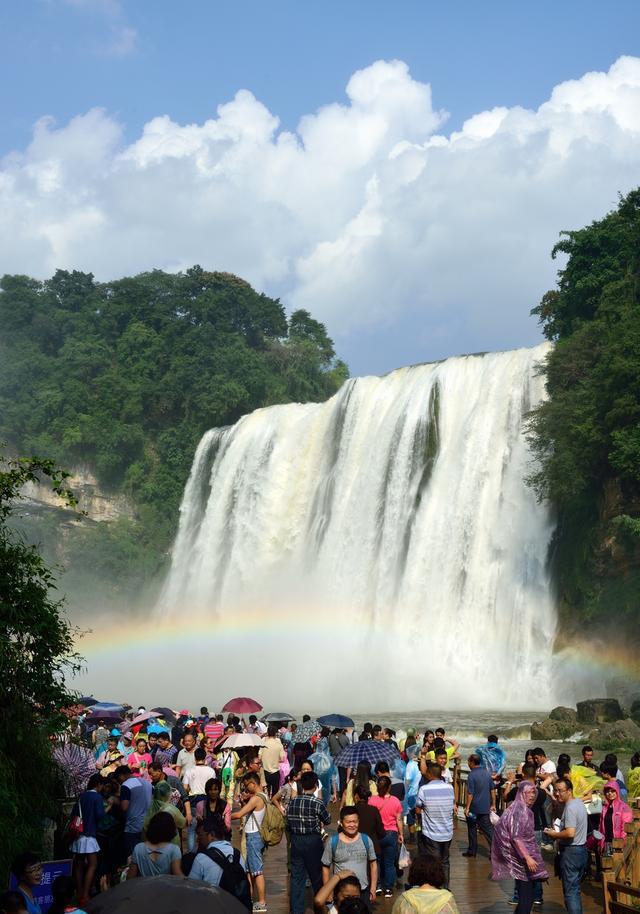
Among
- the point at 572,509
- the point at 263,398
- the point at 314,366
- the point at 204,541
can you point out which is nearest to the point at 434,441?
the point at 572,509

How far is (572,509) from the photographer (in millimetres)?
37156

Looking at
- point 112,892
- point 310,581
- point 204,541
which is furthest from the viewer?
point 204,541

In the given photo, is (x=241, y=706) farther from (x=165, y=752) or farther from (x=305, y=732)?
(x=165, y=752)

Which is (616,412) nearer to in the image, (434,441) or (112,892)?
(434,441)

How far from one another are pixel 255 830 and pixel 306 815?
101cm

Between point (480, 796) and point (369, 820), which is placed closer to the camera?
point (369, 820)

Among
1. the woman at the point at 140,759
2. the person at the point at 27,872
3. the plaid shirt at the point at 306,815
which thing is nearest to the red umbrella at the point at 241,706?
the woman at the point at 140,759

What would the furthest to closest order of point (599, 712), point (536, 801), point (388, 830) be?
point (599, 712)
point (536, 801)
point (388, 830)

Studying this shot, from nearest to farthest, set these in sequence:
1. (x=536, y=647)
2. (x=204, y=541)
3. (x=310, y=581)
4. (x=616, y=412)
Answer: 1. (x=616, y=412)
2. (x=536, y=647)
3. (x=310, y=581)
4. (x=204, y=541)

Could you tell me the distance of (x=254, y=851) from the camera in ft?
33.5

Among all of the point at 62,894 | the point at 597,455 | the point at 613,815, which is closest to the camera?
the point at 62,894

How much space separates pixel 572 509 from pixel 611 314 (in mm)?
7064

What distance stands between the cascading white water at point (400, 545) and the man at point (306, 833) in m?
25.1

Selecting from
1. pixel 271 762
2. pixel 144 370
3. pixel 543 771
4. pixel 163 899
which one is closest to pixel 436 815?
pixel 543 771
